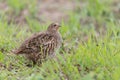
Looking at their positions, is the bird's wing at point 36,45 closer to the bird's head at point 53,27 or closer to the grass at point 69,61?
the grass at point 69,61

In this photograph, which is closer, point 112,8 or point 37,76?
point 37,76

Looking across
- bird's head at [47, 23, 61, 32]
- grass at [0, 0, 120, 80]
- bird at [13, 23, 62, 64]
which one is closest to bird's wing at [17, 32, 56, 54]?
bird at [13, 23, 62, 64]

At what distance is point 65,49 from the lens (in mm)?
8281

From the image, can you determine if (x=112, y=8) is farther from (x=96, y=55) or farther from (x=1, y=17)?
(x=96, y=55)

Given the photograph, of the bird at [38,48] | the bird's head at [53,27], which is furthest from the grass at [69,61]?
the bird's head at [53,27]

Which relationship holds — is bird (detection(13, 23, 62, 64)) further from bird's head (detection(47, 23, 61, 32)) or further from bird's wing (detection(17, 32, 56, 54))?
bird's head (detection(47, 23, 61, 32))

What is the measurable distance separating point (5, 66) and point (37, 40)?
0.55m

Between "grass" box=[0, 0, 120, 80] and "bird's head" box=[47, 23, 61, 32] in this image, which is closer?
"grass" box=[0, 0, 120, 80]

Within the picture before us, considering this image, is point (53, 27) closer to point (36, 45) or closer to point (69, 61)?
point (36, 45)

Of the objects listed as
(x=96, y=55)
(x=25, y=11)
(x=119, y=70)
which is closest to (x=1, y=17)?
(x=25, y=11)

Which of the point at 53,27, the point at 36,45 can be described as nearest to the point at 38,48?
the point at 36,45

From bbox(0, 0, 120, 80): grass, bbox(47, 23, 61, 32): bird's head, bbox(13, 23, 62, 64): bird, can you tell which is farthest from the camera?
bbox(47, 23, 61, 32): bird's head

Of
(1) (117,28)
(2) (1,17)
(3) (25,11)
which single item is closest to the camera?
(1) (117,28)

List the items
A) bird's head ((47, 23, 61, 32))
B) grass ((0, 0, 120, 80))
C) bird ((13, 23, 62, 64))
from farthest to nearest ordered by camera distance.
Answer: bird's head ((47, 23, 61, 32)) < bird ((13, 23, 62, 64)) < grass ((0, 0, 120, 80))
